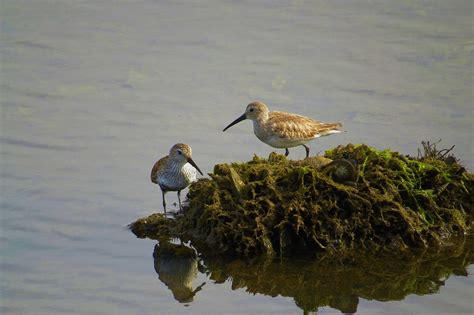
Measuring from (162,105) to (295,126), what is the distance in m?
2.65

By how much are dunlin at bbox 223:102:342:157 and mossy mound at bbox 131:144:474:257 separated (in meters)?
1.89

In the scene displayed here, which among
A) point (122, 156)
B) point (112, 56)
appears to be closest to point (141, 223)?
point (122, 156)

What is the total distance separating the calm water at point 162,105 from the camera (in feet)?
35.0

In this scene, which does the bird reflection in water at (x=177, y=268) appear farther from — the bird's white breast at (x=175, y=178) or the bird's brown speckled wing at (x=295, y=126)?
the bird's brown speckled wing at (x=295, y=126)

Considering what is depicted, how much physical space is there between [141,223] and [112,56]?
609cm

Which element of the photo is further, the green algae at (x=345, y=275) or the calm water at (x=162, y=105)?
the calm water at (x=162, y=105)

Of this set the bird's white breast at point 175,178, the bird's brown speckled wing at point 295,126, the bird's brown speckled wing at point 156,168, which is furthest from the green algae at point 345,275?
the bird's brown speckled wing at point 295,126

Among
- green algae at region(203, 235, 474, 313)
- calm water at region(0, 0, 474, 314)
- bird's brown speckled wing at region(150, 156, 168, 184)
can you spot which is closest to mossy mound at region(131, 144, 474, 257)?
green algae at region(203, 235, 474, 313)

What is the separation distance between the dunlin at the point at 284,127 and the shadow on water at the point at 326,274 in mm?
2978

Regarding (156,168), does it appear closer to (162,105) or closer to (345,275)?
(162,105)

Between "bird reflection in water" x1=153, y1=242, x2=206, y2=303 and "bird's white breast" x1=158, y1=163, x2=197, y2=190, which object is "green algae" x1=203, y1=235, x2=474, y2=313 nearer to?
"bird reflection in water" x1=153, y1=242, x2=206, y2=303

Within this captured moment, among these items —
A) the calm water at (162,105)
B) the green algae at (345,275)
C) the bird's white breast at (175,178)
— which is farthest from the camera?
the bird's white breast at (175,178)

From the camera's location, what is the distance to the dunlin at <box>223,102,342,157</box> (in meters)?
Result: 13.8

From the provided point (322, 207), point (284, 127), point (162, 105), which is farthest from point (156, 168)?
point (162, 105)
